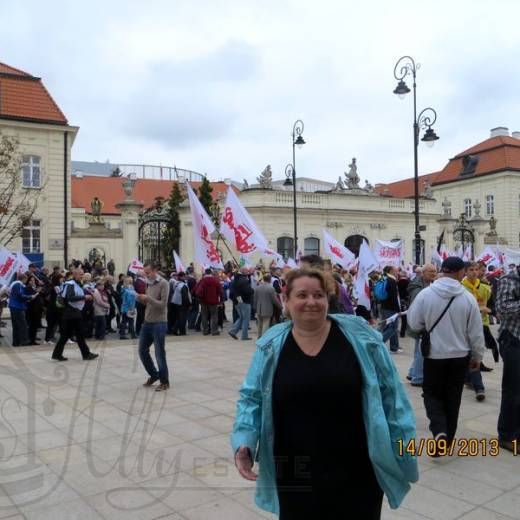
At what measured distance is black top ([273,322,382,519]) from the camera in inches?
104

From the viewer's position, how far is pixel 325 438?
2654 mm

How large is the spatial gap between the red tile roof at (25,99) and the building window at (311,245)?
53.3ft

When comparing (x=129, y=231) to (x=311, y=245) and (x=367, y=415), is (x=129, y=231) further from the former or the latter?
(x=367, y=415)

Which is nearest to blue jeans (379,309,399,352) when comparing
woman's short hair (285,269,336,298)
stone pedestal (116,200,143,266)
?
woman's short hair (285,269,336,298)

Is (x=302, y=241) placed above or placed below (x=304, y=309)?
above

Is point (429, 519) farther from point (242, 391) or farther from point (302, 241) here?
point (302, 241)

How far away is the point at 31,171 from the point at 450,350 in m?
29.1

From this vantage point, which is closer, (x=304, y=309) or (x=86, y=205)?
(x=304, y=309)

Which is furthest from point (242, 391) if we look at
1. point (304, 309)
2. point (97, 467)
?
point (97, 467)

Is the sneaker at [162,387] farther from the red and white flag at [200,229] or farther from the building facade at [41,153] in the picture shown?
the building facade at [41,153]

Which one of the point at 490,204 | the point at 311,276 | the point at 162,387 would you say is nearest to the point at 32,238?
the point at 162,387

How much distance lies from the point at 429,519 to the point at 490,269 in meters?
17.2

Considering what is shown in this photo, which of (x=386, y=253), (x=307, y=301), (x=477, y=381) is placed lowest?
(x=477, y=381)

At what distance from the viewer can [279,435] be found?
278cm
